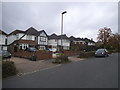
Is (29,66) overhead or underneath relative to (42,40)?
underneath

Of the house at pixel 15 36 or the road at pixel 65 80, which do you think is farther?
the house at pixel 15 36

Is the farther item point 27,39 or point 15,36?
point 15,36

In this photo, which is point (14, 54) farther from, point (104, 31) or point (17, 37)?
point (104, 31)

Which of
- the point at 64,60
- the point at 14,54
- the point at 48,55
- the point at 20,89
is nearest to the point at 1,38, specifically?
the point at 14,54

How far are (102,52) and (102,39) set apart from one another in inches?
1109

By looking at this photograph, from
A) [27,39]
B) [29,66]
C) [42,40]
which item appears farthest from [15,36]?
[29,66]

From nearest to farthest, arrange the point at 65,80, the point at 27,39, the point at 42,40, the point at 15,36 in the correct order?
the point at 65,80, the point at 27,39, the point at 15,36, the point at 42,40

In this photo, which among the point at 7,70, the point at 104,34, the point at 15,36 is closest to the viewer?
the point at 7,70

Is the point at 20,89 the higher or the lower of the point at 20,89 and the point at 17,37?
the lower

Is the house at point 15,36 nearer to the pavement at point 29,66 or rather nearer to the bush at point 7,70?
the pavement at point 29,66

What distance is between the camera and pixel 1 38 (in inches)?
1404

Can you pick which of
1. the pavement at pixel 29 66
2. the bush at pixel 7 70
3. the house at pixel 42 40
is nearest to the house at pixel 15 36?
the house at pixel 42 40

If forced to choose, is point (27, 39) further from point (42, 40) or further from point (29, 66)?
point (29, 66)

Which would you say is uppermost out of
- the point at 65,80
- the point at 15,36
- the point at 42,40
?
the point at 15,36
